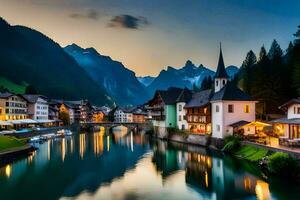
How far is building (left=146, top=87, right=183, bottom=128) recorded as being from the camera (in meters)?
92.8

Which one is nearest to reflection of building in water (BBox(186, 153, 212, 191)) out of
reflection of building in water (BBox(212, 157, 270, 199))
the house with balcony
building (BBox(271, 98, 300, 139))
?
reflection of building in water (BBox(212, 157, 270, 199))

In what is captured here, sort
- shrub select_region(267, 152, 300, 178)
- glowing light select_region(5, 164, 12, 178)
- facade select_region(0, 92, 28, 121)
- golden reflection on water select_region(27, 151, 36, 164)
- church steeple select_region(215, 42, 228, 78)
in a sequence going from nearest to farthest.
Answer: shrub select_region(267, 152, 300, 178) < glowing light select_region(5, 164, 12, 178) < golden reflection on water select_region(27, 151, 36, 164) < church steeple select_region(215, 42, 228, 78) < facade select_region(0, 92, 28, 121)

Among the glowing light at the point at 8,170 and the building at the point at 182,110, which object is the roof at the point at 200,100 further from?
the glowing light at the point at 8,170

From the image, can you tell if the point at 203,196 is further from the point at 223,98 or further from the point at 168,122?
the point at 168,122

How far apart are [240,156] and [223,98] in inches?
579

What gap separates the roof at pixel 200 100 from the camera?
244 feet

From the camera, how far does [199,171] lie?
4553 cm

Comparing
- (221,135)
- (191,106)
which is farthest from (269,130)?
(191,106)

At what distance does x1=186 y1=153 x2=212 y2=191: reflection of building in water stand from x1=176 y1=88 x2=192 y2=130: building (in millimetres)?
26667

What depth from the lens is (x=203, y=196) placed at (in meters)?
33.2

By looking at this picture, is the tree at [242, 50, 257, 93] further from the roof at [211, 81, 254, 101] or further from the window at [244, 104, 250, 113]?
the window at [244, 104, 250, 113]

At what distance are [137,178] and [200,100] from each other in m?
38.9

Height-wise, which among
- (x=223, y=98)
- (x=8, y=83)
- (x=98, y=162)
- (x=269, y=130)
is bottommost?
(x=98, y=162)

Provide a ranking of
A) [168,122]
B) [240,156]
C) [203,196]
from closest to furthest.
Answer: [203,196] < [240,156] < [168,122]
